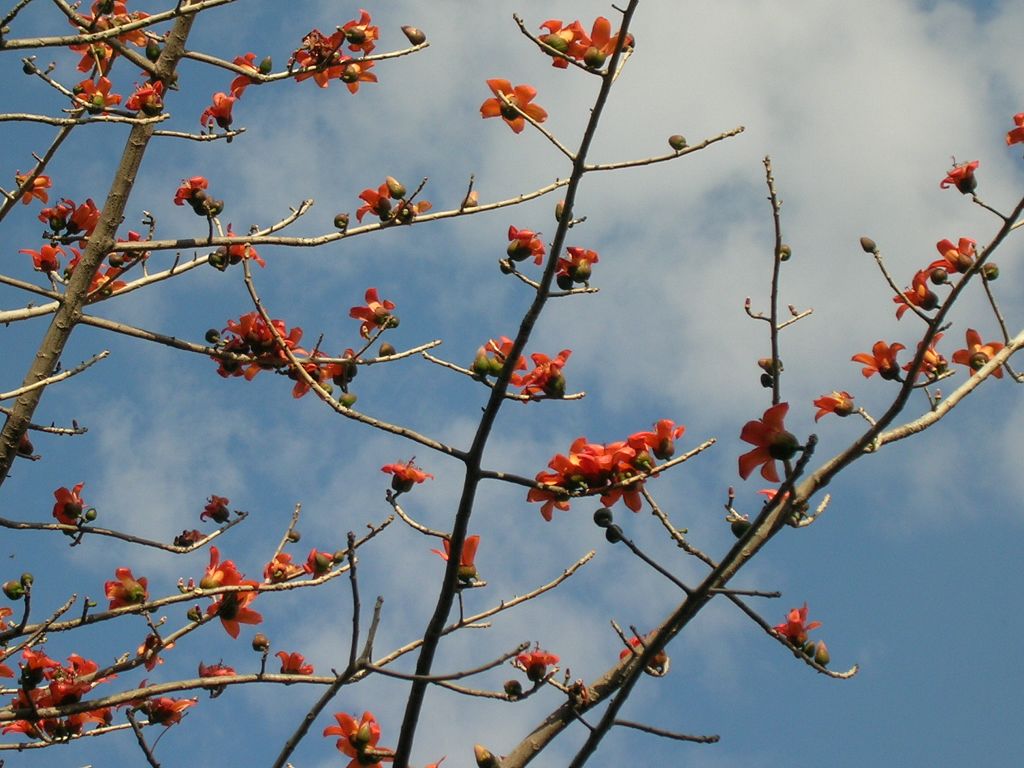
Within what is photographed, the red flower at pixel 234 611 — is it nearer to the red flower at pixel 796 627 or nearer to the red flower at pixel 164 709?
the red flower at pixel 164 709

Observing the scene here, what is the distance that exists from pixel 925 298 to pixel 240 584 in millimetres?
2328

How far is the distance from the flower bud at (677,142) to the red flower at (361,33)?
1.58 m

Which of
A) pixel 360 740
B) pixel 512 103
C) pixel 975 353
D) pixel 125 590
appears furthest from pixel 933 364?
pixel 125 590

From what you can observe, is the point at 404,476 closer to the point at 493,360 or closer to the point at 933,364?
the point at 493,360

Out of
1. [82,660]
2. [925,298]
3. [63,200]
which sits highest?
[63,200]

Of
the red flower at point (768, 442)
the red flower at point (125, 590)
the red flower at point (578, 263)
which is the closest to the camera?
the red flower at point (768, 442)

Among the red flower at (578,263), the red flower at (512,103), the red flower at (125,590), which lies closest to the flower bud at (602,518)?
the red flower at (578,263)

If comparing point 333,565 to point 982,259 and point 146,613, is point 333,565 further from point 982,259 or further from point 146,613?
point 982,259

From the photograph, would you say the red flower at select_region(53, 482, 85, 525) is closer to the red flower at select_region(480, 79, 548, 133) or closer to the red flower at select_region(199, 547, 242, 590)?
the red flower at select_region(199, 547, 242, 590)

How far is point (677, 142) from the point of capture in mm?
3029

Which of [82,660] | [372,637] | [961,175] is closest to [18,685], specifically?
[82,660]

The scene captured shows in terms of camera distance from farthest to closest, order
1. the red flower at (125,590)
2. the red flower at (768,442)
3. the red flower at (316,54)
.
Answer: the red flower at (316,54)
the red flower at (125,590)
the red flower at (768,442)

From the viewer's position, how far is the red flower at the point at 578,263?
10.1 ft

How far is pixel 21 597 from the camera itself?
3443 mm
